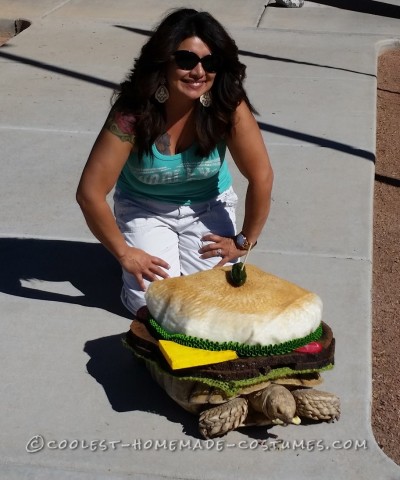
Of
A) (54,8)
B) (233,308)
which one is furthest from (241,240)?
(54,8)

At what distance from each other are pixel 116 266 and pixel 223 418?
61.5 inches

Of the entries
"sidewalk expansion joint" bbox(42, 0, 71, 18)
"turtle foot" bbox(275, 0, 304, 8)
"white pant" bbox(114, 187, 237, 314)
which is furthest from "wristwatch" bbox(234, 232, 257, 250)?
"turtle foot" bbox(275, 0, 304, 8)

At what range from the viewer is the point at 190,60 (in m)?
3.55

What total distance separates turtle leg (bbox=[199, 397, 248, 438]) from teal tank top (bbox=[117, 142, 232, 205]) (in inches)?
42.2

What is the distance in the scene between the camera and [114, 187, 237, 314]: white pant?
4.03 meters

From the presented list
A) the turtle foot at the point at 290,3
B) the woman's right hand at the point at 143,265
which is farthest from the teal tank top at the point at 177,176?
the turtle foot at the point at 290,3

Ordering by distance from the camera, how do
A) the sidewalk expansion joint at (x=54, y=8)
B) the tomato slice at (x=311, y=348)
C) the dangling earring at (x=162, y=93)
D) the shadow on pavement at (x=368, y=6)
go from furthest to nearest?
the shadow on pavement at (x=368, y=6) → the sidewalk expansion joint at (x=54, y=8) → the dangling earring at (x=162, y=93) → the tomato slice at (x=311, y=348)

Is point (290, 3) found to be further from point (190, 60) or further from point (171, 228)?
point (190, 60)

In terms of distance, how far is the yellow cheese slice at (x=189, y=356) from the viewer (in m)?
3.10

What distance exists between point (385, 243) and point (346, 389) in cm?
177

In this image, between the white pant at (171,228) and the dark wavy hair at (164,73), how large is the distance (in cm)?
38

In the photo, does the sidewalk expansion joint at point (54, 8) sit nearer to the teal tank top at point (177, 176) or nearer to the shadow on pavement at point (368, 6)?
the shadow on pavement at point (368, 6)

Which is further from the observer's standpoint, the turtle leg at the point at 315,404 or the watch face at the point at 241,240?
the watch face at the point at 241,240

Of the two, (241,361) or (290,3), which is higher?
(241,361)
